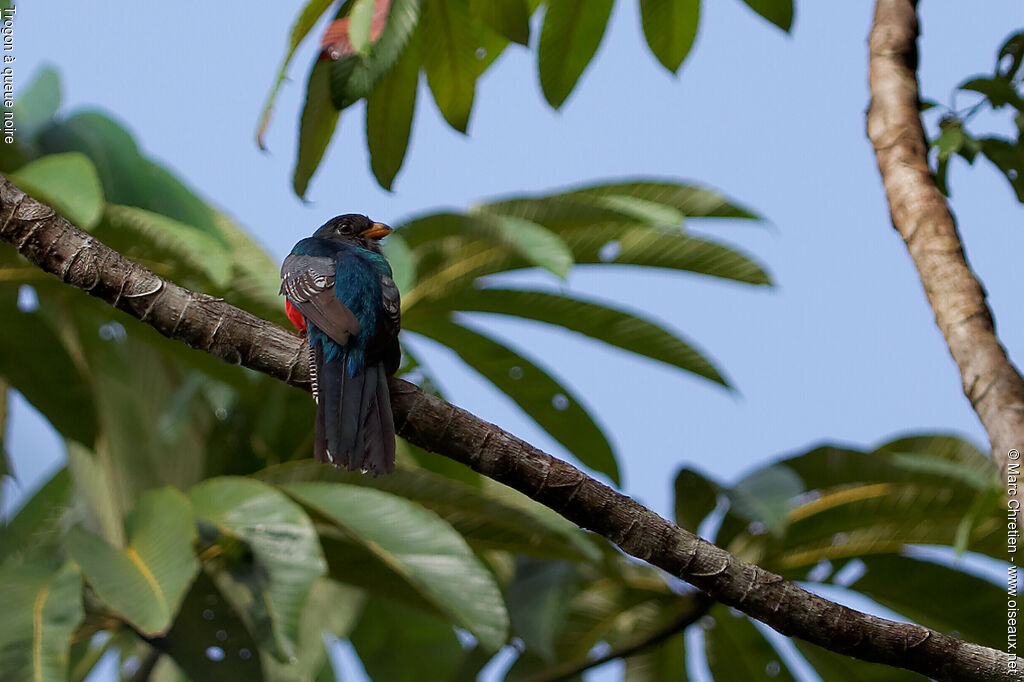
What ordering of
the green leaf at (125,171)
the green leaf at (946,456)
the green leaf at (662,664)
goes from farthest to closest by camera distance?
the green leaf at (125,171) → the green leaf at (662,664) → the green leaf at (946,456)

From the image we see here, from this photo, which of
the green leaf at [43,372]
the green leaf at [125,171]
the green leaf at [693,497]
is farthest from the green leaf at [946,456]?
the green leaf at [125,171]

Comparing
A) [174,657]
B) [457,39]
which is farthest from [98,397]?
[457,39]

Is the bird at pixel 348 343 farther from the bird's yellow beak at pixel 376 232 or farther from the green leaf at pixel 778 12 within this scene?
the green leaf at pixel 778 12

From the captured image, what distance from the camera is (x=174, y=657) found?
14.6ft

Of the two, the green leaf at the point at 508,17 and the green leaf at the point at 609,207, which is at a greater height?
the green leaf at the point at 508,17

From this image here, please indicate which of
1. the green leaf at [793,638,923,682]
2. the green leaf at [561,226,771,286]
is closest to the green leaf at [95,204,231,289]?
the green leaf at [561,226,771,286]

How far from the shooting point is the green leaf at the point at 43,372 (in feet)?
15.3

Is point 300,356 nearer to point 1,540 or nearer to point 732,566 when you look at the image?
point 732,566

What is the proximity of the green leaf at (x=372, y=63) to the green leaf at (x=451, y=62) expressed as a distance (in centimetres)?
34

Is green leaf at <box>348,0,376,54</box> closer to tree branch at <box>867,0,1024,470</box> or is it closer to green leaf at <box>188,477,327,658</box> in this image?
tree branch at <box>867,0,1024,470</box>

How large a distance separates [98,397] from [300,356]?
3595 millimetres

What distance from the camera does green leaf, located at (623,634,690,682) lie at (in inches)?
202

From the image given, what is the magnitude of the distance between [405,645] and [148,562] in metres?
2.22

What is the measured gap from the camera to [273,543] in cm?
370
